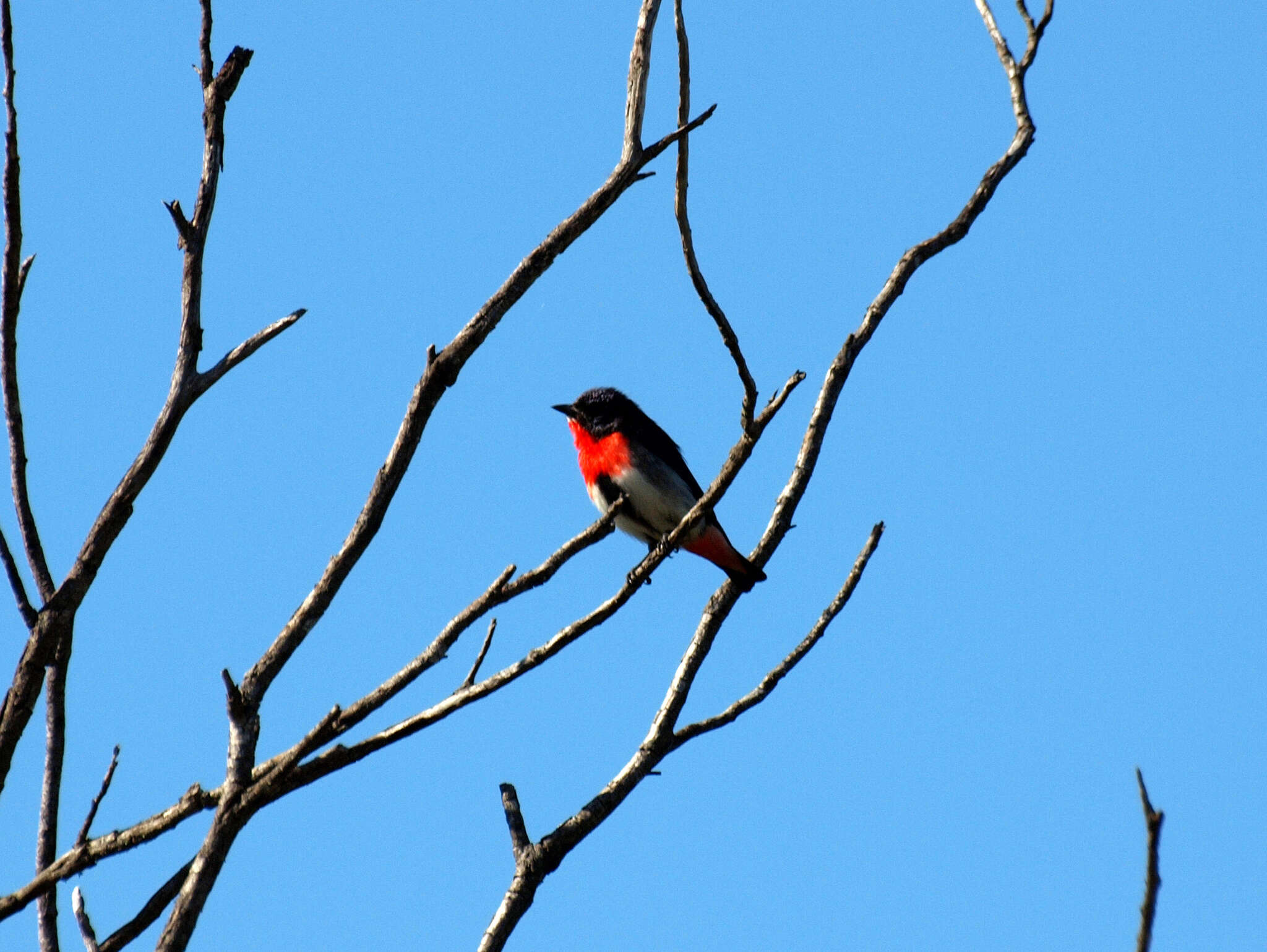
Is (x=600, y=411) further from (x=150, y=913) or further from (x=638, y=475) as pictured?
(x=150, y=913)

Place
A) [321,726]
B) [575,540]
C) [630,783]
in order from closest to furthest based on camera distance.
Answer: [321,726]
[575,540]
[630,783]

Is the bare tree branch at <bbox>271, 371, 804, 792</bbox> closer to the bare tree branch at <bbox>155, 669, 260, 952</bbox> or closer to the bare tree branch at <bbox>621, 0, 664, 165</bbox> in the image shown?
the bare tree branch at <bbox>155, 669, 260, 952</bbox>

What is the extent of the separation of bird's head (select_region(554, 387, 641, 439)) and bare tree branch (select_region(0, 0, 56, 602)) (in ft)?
16.2

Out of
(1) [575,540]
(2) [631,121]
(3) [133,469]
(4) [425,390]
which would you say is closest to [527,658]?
(1) [575,540]

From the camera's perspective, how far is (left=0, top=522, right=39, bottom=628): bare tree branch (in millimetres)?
3502

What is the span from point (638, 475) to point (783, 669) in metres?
4.06

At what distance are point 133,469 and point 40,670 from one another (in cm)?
49

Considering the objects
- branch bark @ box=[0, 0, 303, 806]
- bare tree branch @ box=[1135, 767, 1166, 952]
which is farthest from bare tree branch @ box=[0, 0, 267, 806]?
bare tree branch @ box=[1135, 767, 1166, 952]

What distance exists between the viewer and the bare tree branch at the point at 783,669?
4.11 meters

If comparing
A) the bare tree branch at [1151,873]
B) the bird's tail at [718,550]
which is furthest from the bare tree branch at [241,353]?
the bird's tail at [718,550]

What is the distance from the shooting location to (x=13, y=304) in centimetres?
355

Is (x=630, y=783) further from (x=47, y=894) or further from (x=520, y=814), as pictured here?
(x=47, y=894)

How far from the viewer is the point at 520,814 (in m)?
4.04

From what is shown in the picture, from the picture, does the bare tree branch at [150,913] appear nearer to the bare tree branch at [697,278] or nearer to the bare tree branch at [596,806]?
the bare tree branch at [596,806]
